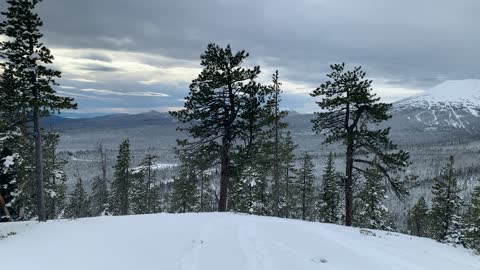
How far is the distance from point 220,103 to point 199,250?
14.9 meters

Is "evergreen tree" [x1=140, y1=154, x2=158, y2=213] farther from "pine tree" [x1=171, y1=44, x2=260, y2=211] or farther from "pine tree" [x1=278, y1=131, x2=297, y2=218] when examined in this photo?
"pine tree" [x1=171, y1=44, x2=260, y2=211]

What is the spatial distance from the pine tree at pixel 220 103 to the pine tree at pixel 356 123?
5.39 m

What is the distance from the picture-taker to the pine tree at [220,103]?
2377 centimetres

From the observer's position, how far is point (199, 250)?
35.3 ft

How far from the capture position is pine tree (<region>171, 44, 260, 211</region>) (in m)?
23.8

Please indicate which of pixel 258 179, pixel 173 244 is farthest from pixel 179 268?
pixel 258 179

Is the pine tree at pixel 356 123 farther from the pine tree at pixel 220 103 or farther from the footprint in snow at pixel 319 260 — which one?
the footprint in snow at pixel 319 260

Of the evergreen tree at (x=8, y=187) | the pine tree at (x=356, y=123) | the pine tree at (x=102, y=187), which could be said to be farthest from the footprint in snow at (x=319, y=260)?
the pine tree at (x=102, y=187)

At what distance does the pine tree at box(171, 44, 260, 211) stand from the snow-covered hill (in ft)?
32.8

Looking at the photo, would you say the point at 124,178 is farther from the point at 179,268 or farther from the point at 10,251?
the point at 179,268

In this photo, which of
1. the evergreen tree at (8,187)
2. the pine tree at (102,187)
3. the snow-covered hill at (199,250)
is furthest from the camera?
the pine tree at (102,187)

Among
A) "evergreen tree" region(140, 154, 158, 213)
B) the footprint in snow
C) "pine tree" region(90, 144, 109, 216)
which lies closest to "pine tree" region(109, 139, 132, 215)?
"pine tree" region(90, 144, 109, 216)

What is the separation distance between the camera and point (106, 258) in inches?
408

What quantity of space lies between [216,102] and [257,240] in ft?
46.0
